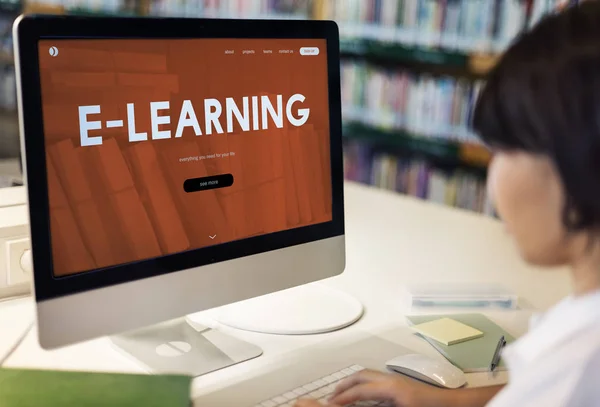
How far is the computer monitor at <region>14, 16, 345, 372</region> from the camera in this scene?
87 cm

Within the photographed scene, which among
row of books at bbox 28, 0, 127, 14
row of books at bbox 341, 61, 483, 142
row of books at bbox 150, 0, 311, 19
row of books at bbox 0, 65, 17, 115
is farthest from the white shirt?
row of books at bbox 0, 65, 17, 115

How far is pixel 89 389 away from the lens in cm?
90

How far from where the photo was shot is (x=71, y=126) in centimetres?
88

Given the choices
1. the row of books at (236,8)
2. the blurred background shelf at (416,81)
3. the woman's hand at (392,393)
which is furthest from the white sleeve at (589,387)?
the row of books at (236,8)

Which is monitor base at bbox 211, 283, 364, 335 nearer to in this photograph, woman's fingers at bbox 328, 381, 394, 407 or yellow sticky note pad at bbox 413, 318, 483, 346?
yellow sticky note pad at bbox 413, 318, 483, 346

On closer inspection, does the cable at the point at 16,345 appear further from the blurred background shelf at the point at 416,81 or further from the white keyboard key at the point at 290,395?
the blurred background shelf at the point at 416,81

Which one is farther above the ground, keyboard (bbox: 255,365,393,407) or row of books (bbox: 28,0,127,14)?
row of books (bbox: 28,0,127,14)

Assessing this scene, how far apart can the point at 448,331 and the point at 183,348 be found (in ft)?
1.33

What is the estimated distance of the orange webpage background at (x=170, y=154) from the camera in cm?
88

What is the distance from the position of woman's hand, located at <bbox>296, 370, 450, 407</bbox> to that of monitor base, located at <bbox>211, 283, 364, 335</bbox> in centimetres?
23

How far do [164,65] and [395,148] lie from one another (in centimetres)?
228

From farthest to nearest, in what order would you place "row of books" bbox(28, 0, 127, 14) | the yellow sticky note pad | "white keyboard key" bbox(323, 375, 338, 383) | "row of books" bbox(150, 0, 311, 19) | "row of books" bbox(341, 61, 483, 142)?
"row of books" bbox(28, 0, 127, 14) < "row of books" bbox(150, 0, 311, 19) < "row of books" bbox(341, 61, 483, 142) < the yellow sticky note pad < "white keyboard key" bbox(323, 375, 338, 383)

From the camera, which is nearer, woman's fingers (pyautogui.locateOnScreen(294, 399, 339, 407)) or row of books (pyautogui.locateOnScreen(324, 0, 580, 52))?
→ woman's fingers (pyautogui.locateOnScreen(294, 399, 339, 407))

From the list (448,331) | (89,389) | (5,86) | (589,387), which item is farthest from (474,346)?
(5,86)
